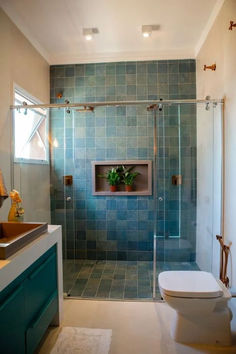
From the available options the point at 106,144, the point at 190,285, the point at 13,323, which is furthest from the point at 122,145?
the point at 13,323

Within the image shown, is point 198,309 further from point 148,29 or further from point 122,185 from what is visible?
point 148,29

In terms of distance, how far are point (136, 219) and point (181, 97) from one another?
1.78 m

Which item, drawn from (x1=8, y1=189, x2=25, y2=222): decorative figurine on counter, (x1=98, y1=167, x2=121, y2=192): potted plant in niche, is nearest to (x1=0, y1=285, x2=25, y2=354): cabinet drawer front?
(x1=8, y1=189, x2=25, y2=222): decorative figurine on counter

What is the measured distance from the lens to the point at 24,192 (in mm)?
2619

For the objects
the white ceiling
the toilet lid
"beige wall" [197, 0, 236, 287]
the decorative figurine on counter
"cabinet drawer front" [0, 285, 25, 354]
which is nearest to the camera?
"cabinet drawer front" [0, 285, 25, 354]

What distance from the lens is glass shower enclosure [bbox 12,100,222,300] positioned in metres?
2.60

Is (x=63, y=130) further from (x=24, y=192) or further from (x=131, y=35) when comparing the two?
(x=131, y=35)

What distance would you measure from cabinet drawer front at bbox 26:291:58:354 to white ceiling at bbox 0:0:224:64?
8.52ft

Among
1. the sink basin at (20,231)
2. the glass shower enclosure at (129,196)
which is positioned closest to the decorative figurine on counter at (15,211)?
the sink basin at (20,231)

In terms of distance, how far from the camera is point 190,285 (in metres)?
1.69

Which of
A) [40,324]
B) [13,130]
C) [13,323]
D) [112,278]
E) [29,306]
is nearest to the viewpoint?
[13,323]

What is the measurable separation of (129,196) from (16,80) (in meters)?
1.93

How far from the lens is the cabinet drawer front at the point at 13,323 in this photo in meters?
1.12

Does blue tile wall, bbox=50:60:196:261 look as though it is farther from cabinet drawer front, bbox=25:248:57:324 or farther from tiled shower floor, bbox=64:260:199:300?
cabinet drawer front, bbox=25:248:57:324
